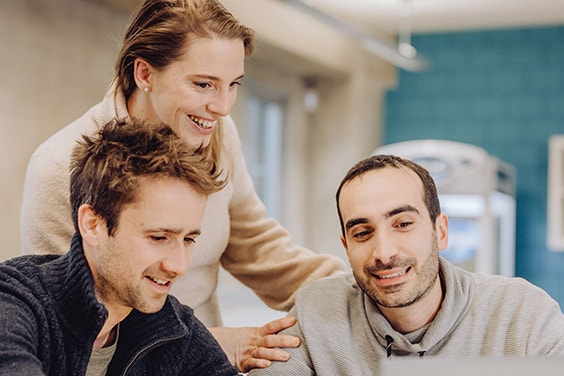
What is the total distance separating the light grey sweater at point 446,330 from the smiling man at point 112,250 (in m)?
0.38

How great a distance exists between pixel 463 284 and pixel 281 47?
422 centimetres

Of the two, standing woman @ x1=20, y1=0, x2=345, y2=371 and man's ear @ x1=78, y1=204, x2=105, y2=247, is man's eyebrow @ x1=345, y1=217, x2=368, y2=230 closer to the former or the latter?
standing woman @ x1=20, y1=0, x2=345, y2=371

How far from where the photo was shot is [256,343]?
1751 millimetres

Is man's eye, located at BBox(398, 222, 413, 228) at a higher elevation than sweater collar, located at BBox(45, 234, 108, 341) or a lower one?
higher

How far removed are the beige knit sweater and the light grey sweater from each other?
11.8 inches

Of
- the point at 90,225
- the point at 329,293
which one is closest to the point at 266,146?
the point at 329,293

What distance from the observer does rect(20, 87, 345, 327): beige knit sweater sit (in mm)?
1651

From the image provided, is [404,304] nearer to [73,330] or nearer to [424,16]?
[73,330]

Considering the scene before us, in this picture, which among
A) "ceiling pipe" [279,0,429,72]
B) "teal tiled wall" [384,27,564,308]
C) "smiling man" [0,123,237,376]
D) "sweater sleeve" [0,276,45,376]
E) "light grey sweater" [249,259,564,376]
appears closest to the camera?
"sweater sleeve" [0,276,45,376]

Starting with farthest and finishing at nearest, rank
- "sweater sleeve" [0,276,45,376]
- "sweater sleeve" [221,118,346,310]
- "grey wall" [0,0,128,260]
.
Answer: "grey wall" [0,0,128,260] < "sweater sleeve" [221,118,346,310] < "sweater sleeve" [0,276,45,376]

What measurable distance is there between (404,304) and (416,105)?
5993mm

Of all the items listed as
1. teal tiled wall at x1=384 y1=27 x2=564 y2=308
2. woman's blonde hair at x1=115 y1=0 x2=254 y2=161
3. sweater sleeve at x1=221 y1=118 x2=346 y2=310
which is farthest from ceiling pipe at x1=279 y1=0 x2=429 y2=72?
woman's blonde hair at x1=115 y1=0 x2=254 y2=161

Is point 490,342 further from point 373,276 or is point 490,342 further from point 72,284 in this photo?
point 72,284

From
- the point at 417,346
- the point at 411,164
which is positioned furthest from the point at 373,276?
the point at 411,164
